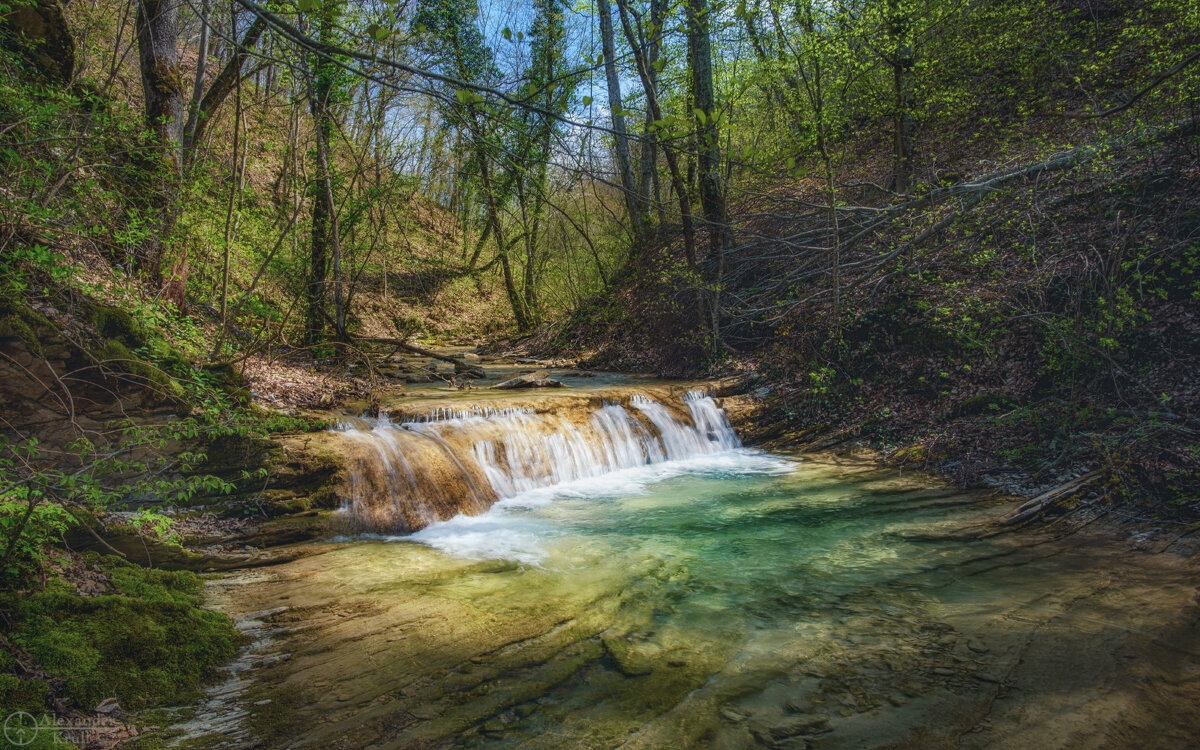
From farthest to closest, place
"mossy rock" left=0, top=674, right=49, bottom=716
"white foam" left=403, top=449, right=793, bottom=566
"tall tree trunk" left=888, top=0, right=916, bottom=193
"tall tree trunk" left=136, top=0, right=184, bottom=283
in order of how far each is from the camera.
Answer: "tall tree trunk" left=888, top=0, right=916, bottom=193, "tall tree trunk" left=136, top=0, right=184, bottom=283, "white foam" left=403, top=449, right=793, bottom=566, "mossy rock" left=0, top=674, right=49, bottom=716

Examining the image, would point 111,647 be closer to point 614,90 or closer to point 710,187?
point 710,187

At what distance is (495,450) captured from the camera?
8328mm

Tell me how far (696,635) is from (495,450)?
16.7 ft

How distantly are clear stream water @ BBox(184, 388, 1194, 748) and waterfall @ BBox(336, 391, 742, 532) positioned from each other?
61 centimetres

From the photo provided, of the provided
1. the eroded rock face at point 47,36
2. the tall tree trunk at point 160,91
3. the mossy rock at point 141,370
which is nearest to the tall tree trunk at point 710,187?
the mossy rock at point 141,370

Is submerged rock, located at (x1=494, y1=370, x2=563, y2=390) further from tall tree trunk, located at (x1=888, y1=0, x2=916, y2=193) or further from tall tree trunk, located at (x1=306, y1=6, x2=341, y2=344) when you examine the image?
tall tree trunk, located at (x1=888, y1=0, x2=916, y2=193)

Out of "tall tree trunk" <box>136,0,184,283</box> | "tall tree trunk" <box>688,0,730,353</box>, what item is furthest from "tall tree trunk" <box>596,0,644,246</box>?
"tall tree trunk" <box>136,0,184,283</box>

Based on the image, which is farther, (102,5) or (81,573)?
(102,5)

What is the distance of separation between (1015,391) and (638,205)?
11338mm

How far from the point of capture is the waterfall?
6730mm

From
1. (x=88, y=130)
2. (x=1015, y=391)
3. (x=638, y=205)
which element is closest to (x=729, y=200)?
(x=638, y=205)

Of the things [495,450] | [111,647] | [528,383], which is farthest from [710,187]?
[111,647]

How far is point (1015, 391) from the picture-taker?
7891 millimetres

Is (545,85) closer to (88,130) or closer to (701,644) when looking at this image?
(701,644)
